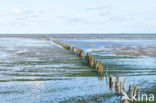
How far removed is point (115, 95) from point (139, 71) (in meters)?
12.8

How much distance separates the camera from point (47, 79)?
28.5 metres

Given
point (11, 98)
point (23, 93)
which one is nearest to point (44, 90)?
point (23, 93)

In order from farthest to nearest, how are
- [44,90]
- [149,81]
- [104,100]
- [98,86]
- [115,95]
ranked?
1. [149,81]
2. [98,86]
3. [44,90]
4. [115,95]
5. [104,100]

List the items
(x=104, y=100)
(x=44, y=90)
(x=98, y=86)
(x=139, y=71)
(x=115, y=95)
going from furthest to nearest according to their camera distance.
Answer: (x=139, y=71) → (x=98, y=86) → (x=44, y=90) → (x=115, y=95) → (x=104, y=100)

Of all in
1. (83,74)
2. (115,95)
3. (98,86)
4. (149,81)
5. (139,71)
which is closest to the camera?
(115,95)

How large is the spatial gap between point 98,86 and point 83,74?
247 inches

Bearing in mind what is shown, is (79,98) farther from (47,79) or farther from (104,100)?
(47,79)

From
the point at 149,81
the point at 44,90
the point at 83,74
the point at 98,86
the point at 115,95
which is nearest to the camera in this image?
the point at 115,95

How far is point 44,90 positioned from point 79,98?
4.03 meters

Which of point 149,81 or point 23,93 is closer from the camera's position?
point 23,93

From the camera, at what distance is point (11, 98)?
2095cm

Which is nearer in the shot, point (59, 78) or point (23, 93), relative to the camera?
point (23, 93)

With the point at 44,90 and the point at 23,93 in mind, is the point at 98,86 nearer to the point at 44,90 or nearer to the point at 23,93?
the point at 44,90

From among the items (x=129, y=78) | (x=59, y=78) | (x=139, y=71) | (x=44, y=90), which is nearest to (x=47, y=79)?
(x=59, y=78)
